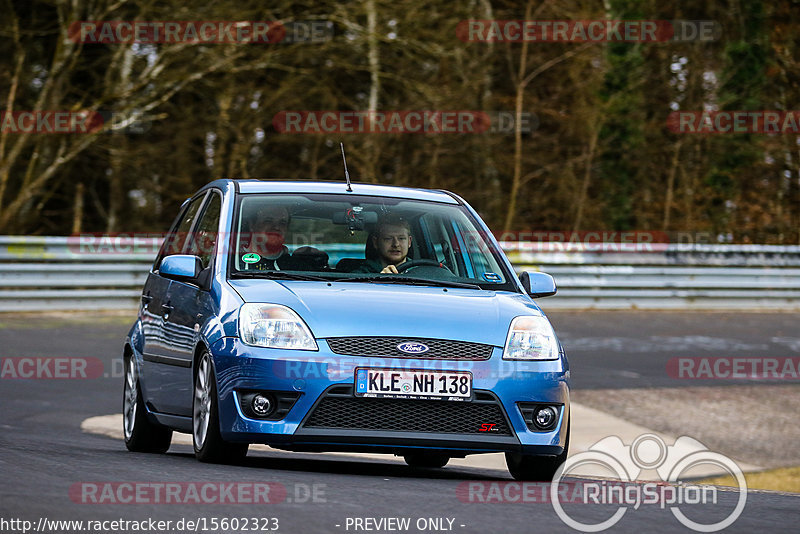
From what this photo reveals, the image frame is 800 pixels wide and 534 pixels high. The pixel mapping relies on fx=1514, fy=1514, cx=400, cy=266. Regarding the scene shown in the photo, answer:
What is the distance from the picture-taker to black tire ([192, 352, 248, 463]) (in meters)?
7.49

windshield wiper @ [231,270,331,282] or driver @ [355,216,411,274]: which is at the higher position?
driver @ [355,216,411,274]

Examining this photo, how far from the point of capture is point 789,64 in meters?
34.4

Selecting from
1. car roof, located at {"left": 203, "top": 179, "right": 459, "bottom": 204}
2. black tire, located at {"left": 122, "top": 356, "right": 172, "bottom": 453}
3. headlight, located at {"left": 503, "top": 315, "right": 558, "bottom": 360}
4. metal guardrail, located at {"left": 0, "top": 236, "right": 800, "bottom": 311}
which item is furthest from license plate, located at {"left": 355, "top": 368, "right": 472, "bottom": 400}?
metal guardrail, located at {"left": 0, "top": 236, "right": 800, "bottom": 311}

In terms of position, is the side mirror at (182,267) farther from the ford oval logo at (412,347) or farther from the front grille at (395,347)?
the ford oval logo at (412,347)

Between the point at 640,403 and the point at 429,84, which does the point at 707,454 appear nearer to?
the point at 640,403

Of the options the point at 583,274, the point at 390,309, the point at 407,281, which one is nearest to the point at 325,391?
the point at 390,309

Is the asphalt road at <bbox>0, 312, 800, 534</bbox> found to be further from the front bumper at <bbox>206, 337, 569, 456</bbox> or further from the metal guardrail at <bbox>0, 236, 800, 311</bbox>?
the metal guardrail at <bbox>0, 236, 800, 311</bbox>

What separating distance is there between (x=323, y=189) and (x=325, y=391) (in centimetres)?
184

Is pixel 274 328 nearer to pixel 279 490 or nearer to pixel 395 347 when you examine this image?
pixel 395 347

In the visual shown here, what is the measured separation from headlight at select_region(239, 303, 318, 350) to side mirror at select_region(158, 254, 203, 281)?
721mm

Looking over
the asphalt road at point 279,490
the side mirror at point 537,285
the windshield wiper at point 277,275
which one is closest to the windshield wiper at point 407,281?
the windshield wiper at point 277,275

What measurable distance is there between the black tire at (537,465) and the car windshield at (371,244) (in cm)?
96

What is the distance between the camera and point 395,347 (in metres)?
7.33

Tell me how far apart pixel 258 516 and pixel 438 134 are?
83.8 feet
